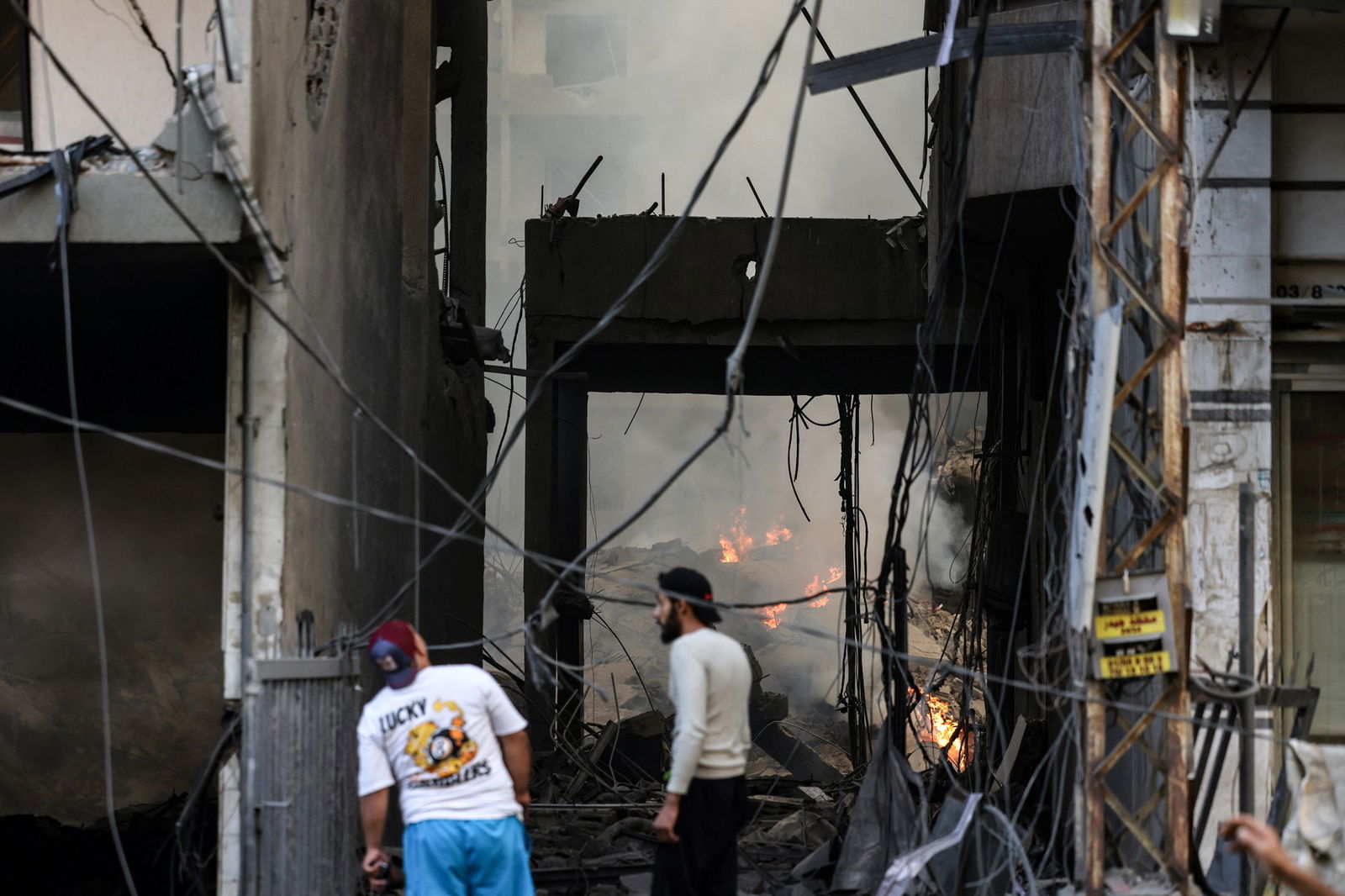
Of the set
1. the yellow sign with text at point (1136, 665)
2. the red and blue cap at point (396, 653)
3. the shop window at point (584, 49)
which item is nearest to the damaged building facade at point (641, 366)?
the yellow sign with text at point (1136, 665)

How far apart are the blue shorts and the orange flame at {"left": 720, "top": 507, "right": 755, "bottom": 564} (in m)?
31.6

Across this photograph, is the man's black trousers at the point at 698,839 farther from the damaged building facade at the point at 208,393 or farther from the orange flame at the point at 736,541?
the orange flame at the point at 736,541

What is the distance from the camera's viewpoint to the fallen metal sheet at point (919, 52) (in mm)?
7609

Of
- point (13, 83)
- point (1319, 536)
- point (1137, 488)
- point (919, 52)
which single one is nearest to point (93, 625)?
point (13, 83)

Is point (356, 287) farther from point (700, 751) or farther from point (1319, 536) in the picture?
point (1319, 536)

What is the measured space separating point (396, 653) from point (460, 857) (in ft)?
3.06

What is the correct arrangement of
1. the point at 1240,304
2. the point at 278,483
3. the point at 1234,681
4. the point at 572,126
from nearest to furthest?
the point at 278,483
the point at 1234,681
the point at 1240,304
the point at 572,126

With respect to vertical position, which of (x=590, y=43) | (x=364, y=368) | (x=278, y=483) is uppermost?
(x=590, y=43)

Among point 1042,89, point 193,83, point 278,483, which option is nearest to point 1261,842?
point 278,483

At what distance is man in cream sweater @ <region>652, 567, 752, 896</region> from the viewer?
5.91 metres

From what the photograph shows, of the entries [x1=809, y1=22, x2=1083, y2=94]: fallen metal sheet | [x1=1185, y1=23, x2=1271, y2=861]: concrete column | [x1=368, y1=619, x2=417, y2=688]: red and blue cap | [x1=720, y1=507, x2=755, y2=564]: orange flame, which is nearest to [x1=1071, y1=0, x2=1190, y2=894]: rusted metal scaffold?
[x1=809, y1=22, x2=1083, y2=94]: fallen metal sheet

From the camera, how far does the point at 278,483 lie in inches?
247

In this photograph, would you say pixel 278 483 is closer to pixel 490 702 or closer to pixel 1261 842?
pixel 490 702

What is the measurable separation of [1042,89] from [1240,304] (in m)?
2.24
